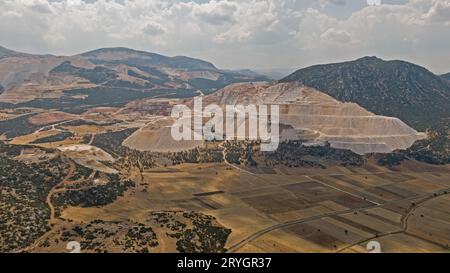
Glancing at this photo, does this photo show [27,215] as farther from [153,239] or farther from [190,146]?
[190,146]

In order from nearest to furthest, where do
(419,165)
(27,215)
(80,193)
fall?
(27,215)
(80,193)
(419,165)
